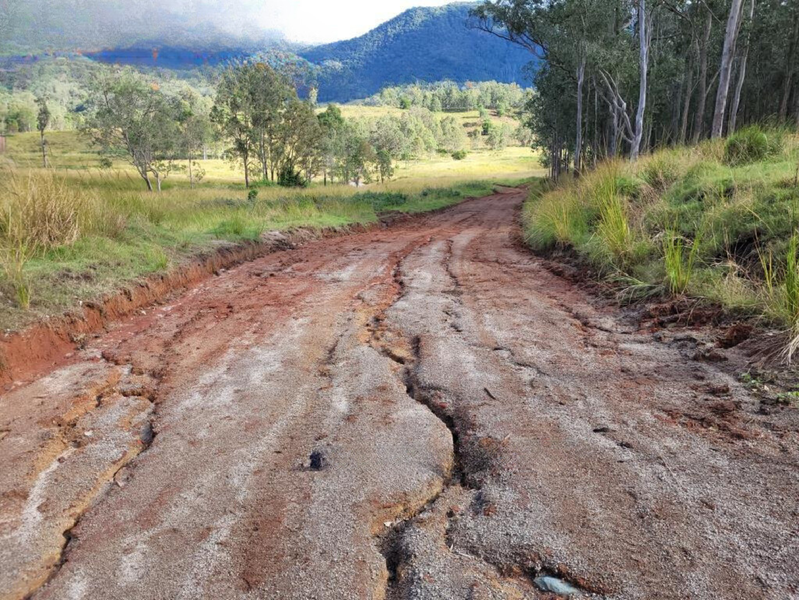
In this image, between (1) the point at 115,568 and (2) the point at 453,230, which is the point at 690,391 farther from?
(2) the point at 453,230

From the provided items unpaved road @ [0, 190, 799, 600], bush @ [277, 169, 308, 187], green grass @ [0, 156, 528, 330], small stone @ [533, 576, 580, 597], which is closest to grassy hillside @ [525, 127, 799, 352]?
unpaved road @ [0, 190, 799, 600]

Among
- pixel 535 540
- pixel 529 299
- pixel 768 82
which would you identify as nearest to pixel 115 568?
pixel 535 540

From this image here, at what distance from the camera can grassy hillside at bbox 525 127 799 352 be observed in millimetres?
4461

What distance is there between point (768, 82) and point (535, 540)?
35.6 m

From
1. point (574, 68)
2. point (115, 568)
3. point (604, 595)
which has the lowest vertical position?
point (115, 568)

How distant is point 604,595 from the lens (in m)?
1.76

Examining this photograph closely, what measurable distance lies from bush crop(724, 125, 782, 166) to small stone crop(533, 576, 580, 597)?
8336 mm

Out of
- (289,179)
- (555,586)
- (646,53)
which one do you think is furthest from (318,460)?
(289,179)

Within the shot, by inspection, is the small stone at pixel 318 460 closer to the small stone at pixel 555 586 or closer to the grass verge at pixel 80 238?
the small stone at pixel 555 586

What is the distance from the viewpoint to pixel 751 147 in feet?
27.2

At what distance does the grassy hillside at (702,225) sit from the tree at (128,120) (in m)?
31.4

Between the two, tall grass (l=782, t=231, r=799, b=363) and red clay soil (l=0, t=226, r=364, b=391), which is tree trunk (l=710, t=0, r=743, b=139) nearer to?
tall grass (l=782, t=231, r=799, b=363)

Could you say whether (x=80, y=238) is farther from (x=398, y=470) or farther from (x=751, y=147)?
(x=751, y=147)

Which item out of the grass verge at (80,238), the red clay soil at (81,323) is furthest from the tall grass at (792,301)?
the grass verge at (80,238)
